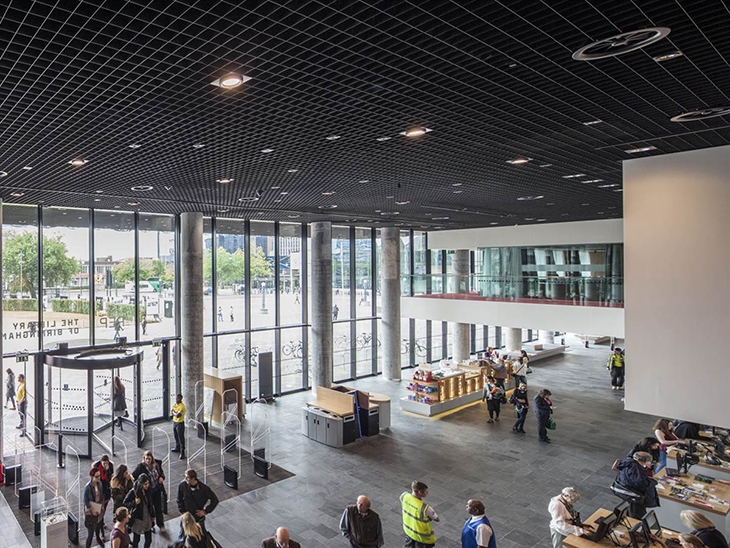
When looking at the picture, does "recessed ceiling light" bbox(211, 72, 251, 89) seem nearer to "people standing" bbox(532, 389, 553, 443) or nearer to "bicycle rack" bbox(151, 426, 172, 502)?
"bicycle rack" bbox(151, 426, 172, 502)

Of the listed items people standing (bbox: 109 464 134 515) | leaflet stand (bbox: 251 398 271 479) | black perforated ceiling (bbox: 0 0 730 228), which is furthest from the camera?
leaflet stand (bbox: 251 398 271 479)

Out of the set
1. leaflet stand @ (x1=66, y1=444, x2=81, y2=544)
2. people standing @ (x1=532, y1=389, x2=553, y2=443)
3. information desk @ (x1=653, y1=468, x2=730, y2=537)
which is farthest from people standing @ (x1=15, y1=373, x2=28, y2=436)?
information desk @ (x1=653, y1=468, x2=730, y2=537)

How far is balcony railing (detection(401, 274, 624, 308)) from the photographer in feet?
45.3

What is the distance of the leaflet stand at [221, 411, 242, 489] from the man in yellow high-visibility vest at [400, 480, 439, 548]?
4.49m

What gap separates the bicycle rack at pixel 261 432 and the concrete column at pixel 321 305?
1998mm

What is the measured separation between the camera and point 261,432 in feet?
42.2

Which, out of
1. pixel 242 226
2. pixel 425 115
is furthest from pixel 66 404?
pixel 425 115

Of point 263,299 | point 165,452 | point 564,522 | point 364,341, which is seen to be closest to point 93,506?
point 165,452

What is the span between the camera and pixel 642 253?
6.87 metres

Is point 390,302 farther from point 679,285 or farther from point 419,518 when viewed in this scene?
point 419,518

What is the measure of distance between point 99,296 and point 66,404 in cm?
281

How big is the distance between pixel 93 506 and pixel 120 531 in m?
1.63

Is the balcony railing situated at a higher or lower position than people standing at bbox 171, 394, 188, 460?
higher

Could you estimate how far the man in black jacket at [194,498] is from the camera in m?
6.73
